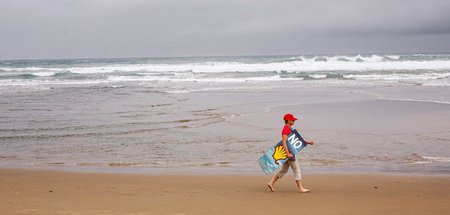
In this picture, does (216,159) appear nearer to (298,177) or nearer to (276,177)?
(276,177)

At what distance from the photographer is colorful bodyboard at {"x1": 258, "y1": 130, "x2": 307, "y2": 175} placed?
729 centimetres

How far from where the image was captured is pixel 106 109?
18297 mm

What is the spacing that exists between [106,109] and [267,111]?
568cm

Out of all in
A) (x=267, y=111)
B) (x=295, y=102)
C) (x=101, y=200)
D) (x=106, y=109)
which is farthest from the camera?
(x=295, y=102)

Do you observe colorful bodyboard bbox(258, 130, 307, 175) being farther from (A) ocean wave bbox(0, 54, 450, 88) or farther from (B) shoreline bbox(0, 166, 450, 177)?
(A) ocean wave bbox(0, 54, 450, 88)

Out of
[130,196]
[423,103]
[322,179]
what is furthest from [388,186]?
[423,103]

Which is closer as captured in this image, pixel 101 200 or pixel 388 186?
pixel 101 200

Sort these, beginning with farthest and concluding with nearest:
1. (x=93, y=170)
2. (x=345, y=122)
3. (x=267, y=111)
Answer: (x=267, y=111) → (x=345, y=122) → (x=93, y=170)

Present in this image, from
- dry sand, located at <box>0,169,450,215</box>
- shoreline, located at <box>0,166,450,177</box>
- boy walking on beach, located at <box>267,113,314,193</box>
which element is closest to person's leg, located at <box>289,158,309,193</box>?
boy walking on beach, located at <box>267,113,314,193</box>

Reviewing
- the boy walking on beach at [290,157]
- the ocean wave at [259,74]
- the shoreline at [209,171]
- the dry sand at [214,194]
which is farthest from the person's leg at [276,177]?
the ocean wave at [259,74]

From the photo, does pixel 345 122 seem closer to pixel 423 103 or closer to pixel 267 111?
pixel 267 111

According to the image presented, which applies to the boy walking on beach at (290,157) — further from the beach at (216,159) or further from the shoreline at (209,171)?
the shoreline at (209,171)

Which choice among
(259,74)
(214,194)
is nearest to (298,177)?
(214,194)

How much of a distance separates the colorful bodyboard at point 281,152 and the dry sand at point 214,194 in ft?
1.21
